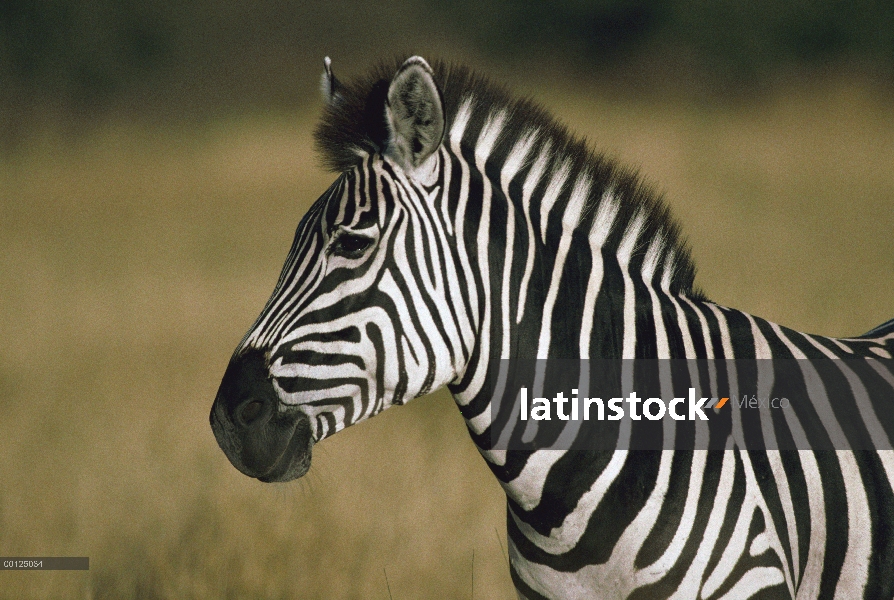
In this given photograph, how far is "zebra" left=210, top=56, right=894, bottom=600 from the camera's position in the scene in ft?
8.26

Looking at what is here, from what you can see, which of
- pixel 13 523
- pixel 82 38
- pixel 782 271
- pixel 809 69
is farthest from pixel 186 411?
pixel 809 69

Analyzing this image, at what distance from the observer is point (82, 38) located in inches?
569

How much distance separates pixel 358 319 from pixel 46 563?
12.7 feet

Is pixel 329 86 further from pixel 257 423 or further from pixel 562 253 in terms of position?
pixel 257 423

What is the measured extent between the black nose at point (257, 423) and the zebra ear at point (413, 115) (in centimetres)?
76

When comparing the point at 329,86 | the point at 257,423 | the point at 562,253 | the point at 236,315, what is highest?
the point at 329,86

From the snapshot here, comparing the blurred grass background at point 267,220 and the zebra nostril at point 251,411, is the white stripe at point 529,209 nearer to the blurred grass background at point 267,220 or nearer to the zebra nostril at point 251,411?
the zebra nostril at point 251,411

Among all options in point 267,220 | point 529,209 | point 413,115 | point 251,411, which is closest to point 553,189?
point 529,209

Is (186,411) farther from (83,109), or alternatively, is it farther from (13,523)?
(83,109)

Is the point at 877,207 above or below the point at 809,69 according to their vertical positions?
below

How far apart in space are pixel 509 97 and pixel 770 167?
901 cm

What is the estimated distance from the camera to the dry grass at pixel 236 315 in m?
5.57

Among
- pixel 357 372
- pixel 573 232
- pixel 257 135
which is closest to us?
pixel 357 372

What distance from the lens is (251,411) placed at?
8.26ft
